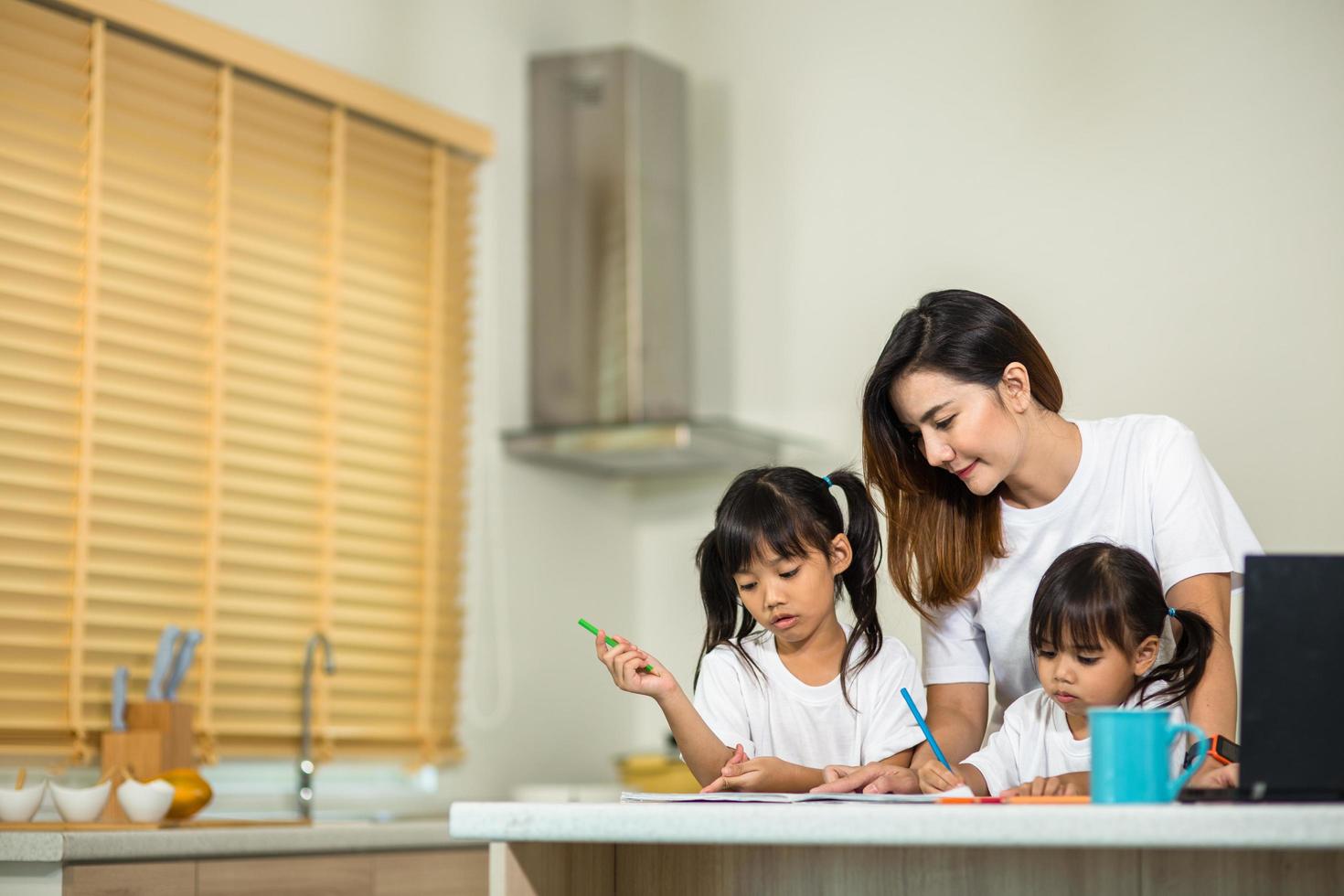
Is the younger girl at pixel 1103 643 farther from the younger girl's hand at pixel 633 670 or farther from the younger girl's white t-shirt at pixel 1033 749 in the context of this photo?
the younger girl's hand at pixel 633 670

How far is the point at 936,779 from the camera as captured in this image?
1.51 m

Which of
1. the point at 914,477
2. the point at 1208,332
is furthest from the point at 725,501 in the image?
the point at 1208,332

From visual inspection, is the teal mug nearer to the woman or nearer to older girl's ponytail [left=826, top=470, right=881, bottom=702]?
the woman

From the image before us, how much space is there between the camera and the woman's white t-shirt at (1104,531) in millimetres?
1748

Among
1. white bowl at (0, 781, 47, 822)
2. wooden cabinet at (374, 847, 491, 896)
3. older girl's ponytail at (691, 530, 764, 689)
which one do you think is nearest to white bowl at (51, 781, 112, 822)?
white bowl at (0, 781, 47, 822)

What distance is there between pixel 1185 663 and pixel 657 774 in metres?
1.98

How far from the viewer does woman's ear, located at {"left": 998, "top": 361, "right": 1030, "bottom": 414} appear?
1790mm

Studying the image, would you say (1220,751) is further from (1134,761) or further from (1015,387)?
(1015,387)

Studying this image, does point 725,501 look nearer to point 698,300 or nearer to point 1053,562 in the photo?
point 1053,562

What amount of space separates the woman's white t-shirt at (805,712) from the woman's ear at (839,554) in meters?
0.12

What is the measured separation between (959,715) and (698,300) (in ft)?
7.40

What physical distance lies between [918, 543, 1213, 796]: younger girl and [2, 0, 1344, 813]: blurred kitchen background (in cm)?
111

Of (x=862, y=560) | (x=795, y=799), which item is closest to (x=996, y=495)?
(x=862, y=560)

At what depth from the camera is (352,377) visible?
3223 millimetres
